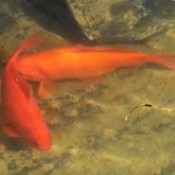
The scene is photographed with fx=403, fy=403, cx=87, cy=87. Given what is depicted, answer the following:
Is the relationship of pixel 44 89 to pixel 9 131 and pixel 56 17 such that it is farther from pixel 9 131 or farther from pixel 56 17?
pixel 56 17

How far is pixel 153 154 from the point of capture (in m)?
3.71

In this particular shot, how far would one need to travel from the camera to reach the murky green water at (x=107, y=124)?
143 inches

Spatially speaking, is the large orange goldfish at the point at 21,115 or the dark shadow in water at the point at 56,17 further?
the dark shadow in water at the point at 56,17

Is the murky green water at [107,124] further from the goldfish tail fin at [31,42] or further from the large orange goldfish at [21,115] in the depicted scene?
the large orange goldfish at [21,115]

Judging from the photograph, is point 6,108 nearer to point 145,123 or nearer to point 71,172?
point 71,172

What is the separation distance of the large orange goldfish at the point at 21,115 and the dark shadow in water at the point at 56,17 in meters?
1.08

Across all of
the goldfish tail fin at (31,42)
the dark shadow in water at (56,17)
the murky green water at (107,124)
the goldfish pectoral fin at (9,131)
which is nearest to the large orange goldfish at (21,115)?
the goldfish pectoral fin at (9,131)

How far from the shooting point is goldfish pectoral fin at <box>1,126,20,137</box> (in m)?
3.67

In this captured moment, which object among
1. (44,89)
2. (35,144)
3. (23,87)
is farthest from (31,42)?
(35,144)

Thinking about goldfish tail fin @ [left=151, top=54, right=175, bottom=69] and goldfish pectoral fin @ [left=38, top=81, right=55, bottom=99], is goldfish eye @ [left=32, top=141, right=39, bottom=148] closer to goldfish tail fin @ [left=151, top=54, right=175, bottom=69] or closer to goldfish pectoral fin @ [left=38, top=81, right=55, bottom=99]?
goldfish pectoral fin @ [left=38, top=81, right=55, bottom=99]

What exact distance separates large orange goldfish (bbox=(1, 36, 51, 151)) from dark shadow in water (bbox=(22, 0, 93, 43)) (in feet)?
3.55

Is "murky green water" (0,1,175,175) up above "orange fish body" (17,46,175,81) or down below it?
below

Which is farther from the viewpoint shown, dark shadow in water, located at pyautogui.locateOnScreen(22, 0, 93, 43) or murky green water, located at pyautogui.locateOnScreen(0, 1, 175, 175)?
dark shadow in water, located at pyautogui.locateOnScreen(22, 0, 93, 43)

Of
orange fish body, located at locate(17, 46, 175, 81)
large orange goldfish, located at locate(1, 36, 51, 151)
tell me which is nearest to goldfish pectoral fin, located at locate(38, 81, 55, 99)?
orange fish body, located at locate(17, 46, 175, 81)
